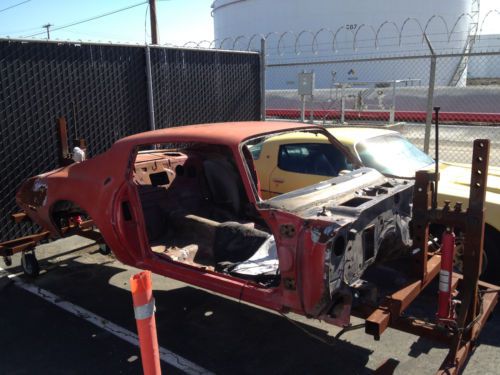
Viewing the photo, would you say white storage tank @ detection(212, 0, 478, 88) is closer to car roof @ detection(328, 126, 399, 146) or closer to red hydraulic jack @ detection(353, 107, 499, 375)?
car roof @ detection(328, 126, 399, 146)

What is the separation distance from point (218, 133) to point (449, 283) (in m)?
1.99

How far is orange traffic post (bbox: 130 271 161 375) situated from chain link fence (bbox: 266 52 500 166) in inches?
261

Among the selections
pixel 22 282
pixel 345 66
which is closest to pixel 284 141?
pixel 22 282

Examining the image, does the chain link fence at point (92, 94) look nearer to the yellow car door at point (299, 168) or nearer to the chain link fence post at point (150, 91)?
the chain link fence post at point (150, 91)

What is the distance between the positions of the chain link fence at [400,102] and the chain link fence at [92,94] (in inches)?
61.1

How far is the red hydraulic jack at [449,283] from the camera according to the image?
2789 millimetres

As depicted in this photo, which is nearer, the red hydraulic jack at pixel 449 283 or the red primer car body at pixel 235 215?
the red hydraulic jack at pixel 449 283

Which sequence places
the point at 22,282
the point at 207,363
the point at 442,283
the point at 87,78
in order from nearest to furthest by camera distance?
the point at 442,283 → the point at 207,363 → the point at 22,282 → the point at 87,78

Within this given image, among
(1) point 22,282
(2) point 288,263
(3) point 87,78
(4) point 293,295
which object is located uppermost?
(3) point 87,78

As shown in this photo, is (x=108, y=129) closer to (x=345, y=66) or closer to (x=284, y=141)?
(x=284, y=141)

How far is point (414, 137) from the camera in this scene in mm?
14617

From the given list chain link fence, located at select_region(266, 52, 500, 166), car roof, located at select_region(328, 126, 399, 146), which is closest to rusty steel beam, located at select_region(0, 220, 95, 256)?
car roof, located at select_region(328, 126, 399, 146)

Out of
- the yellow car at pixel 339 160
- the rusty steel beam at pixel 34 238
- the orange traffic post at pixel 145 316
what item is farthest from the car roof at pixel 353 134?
the orange traffic post at pixel 145 316

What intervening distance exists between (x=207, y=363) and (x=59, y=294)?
206 cm
